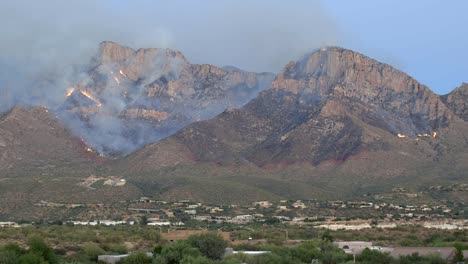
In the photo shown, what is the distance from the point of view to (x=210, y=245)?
7406 centimetres

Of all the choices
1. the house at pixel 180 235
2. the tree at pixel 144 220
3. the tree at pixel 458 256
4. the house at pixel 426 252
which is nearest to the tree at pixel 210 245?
the house at pixel 426 252

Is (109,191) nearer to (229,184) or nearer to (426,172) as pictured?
(229,184)

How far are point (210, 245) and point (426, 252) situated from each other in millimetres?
19775

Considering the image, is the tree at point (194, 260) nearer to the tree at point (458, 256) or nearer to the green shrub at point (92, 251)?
the green shrub at point (92, 251)

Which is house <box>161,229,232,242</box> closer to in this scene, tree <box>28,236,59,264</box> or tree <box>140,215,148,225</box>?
tree <box>140,215,148,225</box>

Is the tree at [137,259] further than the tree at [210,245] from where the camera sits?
No

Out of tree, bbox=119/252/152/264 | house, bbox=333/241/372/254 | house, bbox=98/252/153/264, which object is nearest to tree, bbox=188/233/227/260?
house, bbox=98/252/153/264

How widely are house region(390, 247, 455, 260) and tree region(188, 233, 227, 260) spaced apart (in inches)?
616

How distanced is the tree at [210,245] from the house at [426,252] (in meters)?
15.7

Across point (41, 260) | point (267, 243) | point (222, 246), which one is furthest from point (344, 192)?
point (41, 260)

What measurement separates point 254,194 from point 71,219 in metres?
43.3

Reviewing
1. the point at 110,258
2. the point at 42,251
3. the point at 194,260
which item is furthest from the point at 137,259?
the point at 42,251

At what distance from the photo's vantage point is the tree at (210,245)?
73062 mm

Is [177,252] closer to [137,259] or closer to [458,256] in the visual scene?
[137,259]
